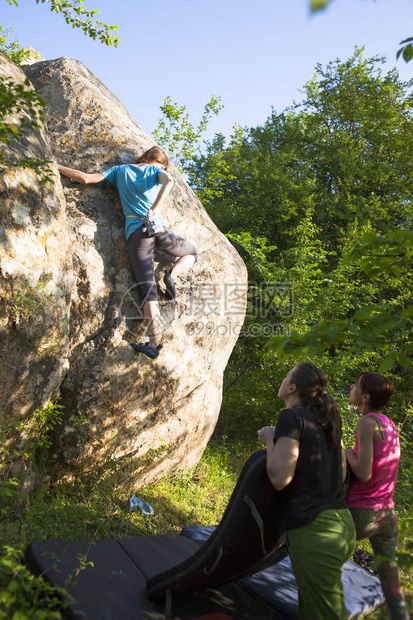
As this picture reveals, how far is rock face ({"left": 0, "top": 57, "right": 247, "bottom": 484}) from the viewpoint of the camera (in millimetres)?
4031

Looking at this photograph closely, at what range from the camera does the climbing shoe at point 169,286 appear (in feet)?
16.9

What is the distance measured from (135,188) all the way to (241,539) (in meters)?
3.70

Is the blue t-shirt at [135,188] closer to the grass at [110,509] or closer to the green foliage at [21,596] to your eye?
the grass at [110,509]

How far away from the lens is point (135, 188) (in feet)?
16.9

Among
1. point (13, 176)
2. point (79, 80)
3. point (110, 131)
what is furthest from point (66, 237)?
point (79, 80)

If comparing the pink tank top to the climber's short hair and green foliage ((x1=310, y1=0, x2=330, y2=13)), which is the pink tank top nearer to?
green foliage ((x1=310, y1=0, x2=330, y2=13))

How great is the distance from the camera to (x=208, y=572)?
2.85m

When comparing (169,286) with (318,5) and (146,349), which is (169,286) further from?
(318,5)

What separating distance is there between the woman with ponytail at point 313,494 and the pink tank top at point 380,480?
647mm

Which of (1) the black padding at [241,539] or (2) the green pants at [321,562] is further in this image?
(1) the black padding at [241,539]

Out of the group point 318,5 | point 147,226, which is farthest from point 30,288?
point 318,5

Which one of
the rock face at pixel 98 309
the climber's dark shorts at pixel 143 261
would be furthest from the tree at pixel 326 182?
the climber's dark shorts at pixel 143 261

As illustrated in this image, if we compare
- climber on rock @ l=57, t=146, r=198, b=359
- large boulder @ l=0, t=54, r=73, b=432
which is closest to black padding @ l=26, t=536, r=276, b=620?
large boulder @ l=0, t=54, r=73, b=432

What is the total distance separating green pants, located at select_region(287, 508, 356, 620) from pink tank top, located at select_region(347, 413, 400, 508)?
71 cm
